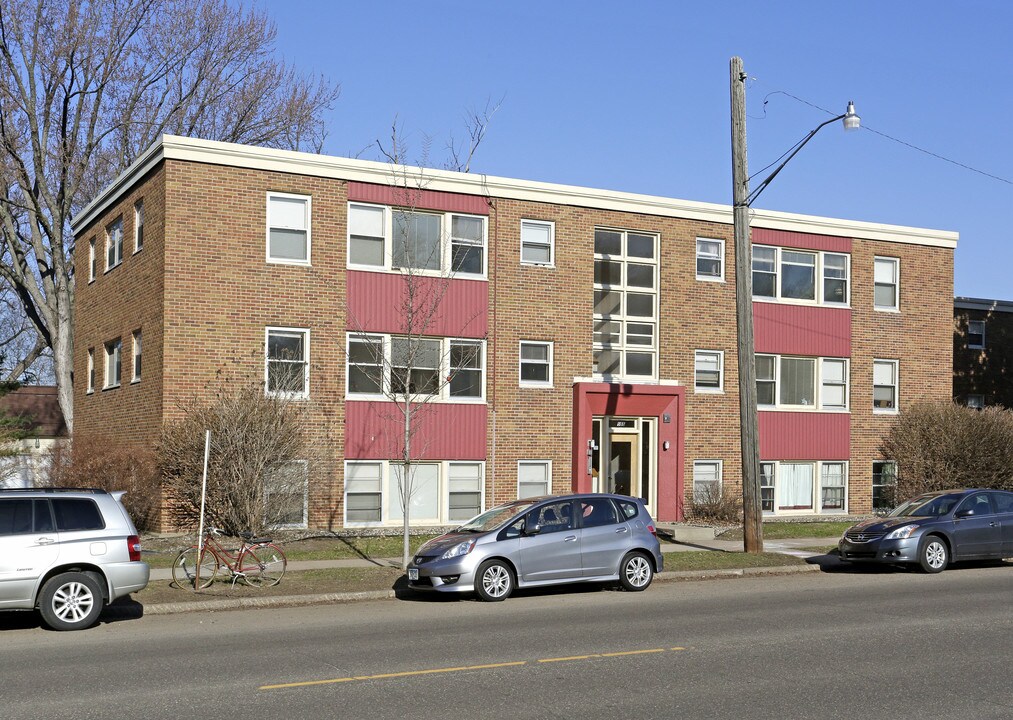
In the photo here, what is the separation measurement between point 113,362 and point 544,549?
50.4 ft

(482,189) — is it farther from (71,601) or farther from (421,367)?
(71,601)

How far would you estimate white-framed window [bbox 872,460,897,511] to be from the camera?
1207 inches

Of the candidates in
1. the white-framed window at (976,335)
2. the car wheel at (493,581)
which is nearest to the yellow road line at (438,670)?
the car wheel at (493,581)

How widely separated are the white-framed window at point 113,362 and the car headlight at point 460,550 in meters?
13.8

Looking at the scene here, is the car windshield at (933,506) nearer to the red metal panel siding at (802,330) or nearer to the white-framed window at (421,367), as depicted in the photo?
the red metal panel siding at (802,330)

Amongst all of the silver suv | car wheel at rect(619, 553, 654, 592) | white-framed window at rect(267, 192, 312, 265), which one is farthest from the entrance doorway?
the silver suv

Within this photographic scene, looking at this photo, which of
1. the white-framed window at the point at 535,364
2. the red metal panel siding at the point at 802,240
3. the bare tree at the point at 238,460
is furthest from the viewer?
the red metal panel siding at the point at 802,240

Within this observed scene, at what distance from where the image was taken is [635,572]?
54.8 feet

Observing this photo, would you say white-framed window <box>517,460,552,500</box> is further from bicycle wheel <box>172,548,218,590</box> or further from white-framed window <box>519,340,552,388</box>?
bicycle wheel <box>172,548,218,590</box>

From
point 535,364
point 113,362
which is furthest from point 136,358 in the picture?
point 535,364

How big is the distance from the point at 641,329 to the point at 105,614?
16307 millimetres

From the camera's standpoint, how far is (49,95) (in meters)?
35.2

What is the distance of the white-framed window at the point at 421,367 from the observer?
24.6 meters

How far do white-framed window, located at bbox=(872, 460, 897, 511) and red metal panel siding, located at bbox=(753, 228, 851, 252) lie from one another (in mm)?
6003
